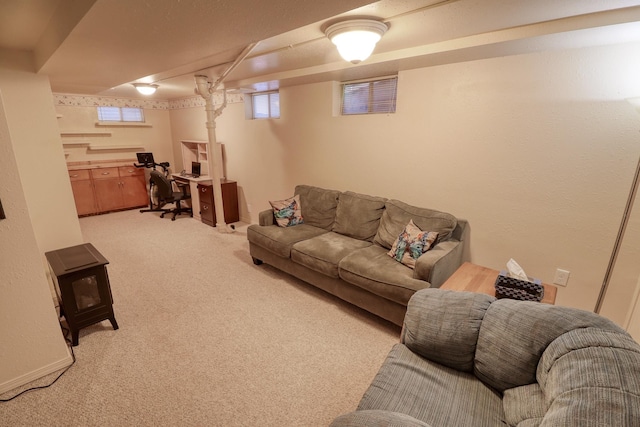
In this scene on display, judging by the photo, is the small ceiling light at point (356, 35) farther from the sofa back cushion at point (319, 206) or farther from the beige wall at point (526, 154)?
the sofa back cushion at point (319, 206)

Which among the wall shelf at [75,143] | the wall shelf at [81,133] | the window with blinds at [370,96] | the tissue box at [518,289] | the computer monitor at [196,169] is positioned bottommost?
the tissue box at [518,289]

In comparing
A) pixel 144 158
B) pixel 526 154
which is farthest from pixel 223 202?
pixel 526 154

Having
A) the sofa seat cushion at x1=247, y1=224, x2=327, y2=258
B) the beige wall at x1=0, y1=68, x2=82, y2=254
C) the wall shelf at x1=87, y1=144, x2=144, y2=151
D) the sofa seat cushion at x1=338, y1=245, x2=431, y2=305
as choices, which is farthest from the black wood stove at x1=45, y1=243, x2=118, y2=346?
the wall shelf at x1=87, y1=144, x2=144, y2=151

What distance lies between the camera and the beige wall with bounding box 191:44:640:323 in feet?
6.45

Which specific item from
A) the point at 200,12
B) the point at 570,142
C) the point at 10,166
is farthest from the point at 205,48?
the point at 570,142

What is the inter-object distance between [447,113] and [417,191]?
77 centimetres

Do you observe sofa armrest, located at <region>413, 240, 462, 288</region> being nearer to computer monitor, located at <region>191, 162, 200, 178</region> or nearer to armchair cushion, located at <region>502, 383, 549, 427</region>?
armchair cushion, located at <region>502, 383, 549, 427</region>

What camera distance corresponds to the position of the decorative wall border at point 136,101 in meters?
4.88

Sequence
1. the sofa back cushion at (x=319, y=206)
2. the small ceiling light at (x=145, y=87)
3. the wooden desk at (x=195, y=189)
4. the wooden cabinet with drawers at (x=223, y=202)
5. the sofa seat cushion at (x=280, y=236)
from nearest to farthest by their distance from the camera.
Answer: the sofa seat cushion at (x=280, y=236), the sofa back cushion at (x=319, y=206), the small ceiling light at (x=145, y=87), the wooden cabinet with drawers at (x=223, y=202), the wooden desk at (x=195, y=189)

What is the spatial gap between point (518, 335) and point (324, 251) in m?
1.69

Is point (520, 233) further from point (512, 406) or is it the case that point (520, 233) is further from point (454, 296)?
point (512, 406)

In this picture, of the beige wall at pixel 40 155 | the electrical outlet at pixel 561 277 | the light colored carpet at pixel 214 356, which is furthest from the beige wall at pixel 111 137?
the electrical outlet at pixel 561 277

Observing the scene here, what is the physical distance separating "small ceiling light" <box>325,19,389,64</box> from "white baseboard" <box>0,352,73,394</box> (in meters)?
2.76

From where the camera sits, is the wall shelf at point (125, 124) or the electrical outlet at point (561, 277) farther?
the wall shelf at point (125, 124)
